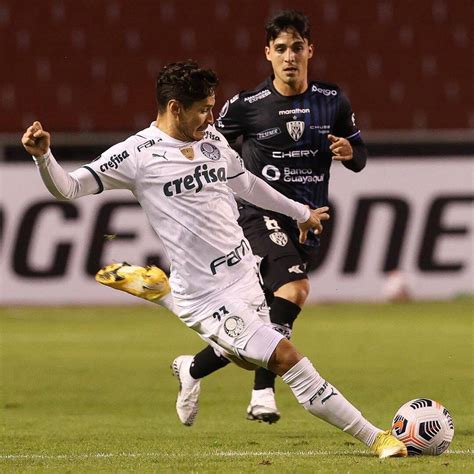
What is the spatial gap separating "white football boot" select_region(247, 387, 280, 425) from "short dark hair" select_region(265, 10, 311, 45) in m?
1.86

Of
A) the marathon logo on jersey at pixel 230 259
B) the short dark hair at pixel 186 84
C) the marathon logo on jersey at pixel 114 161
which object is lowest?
the marathon logo on jersey at pixel 230 259

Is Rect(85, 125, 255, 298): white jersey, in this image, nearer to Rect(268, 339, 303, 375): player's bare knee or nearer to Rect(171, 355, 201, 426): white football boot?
Rect(268, 339, 303, 375): player's bare knee

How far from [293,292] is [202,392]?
1.97m

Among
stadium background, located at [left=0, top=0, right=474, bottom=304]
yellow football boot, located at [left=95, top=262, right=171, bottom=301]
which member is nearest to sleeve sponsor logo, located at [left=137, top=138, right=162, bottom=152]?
yellow football boot, located at [left=95, top=262, right=171, bottom=301]

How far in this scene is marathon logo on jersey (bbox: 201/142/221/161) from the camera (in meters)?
5.68

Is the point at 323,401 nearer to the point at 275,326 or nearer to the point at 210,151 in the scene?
the point at 210,151

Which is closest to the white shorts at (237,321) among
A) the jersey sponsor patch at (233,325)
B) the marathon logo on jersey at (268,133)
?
the jersey sponsor patch at (233,325)

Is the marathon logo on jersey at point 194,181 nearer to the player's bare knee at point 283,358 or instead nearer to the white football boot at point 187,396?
the player's bare knee at point 283,358

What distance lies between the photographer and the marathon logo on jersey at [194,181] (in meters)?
5.57

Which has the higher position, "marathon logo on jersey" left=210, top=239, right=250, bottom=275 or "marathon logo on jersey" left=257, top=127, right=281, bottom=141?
"marathon logo on jersey" left=257, top=127, right=281, bottom=141

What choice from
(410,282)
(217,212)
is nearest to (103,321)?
(410,282)

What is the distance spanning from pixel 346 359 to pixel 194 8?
740 cm

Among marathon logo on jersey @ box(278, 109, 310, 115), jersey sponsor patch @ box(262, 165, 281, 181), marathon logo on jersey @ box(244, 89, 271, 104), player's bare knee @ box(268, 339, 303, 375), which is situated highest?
marathon logo on jersey @ box(244, 89, 271, 104)

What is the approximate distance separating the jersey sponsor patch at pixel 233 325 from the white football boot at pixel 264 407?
107 centimetres
